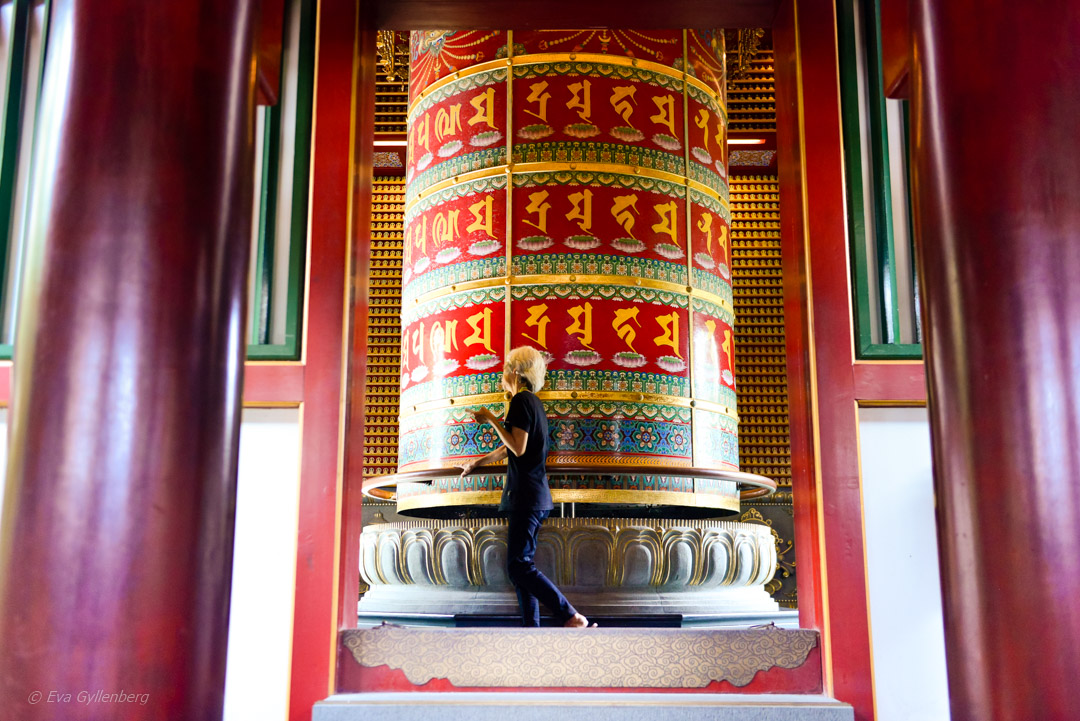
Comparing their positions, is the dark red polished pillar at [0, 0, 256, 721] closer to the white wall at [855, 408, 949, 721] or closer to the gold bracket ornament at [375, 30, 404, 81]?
the white wall at [855, 408, 949, 721]

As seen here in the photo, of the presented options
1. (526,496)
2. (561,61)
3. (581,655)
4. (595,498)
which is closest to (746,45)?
(561,61)

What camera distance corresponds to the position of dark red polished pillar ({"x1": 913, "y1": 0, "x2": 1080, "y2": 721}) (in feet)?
4.53

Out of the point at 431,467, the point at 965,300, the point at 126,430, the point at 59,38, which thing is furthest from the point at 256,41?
the point at 431,467

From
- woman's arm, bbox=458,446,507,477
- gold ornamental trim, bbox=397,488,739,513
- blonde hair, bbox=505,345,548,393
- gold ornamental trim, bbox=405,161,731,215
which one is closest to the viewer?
blonde hair, bbox=505,345,548,393

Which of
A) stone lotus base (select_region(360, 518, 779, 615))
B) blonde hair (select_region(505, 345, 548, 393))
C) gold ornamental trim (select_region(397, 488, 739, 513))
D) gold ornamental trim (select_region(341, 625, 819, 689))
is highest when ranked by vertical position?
blonde hair (select_region(505, 345, 548, 393))

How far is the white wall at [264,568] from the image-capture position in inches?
114

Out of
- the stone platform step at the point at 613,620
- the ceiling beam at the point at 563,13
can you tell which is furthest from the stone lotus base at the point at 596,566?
the ceiling beam at the point at 563,13

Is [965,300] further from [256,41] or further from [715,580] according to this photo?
[715,580]

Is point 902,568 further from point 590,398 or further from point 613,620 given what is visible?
point 590,398

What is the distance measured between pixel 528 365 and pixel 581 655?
121 centimetres

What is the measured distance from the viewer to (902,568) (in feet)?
9.77

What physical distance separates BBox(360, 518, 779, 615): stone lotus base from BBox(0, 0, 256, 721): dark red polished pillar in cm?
244

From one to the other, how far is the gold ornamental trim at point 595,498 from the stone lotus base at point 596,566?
0.09m

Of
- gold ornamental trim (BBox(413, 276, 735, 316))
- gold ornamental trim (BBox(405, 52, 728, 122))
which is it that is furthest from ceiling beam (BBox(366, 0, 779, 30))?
gold ornamental trim (BBox(413, 276, 735, 316))
